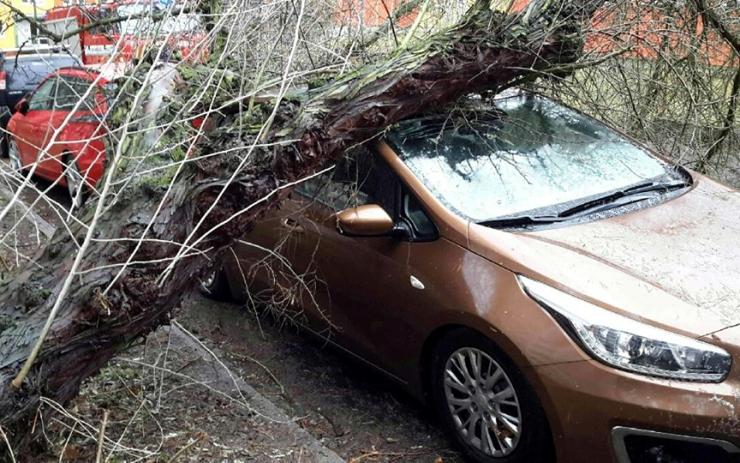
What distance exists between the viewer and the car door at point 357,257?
3.84 metres

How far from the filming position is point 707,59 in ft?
18.5

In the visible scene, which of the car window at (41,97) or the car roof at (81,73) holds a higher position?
the car roof at (81,73)

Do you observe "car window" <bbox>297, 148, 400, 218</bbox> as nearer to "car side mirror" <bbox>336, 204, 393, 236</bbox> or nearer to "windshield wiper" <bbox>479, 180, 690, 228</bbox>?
"car side mirror" <bbox>336, 204, 393, 236</bbox>

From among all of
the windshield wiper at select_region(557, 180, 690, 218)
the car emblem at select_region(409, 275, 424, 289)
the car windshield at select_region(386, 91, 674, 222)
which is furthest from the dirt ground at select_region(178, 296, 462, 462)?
the windshield wiper at select_region(557, 180, 690, 218)

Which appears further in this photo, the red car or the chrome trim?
the red car

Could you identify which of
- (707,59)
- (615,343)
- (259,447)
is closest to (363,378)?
(259,447)

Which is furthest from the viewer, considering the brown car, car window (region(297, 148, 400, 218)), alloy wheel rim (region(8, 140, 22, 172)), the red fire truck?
alloy wheel rim (region(8, 140, 22, 172))

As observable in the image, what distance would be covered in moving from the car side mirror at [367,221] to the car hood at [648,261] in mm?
470

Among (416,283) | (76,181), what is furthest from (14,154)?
(416,283)

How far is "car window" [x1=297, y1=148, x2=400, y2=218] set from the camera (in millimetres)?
3949

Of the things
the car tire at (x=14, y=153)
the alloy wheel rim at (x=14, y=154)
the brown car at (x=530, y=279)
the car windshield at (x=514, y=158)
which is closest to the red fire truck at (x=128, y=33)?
the brown car at (x=530, y=279)

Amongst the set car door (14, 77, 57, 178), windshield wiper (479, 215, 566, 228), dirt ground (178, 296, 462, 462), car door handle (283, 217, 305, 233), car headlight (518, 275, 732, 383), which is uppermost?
windshield wiper (479, 215, 566, 228)

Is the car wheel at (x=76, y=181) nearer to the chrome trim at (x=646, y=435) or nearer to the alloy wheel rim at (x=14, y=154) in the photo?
the chrome trim at (x=646, y=435)

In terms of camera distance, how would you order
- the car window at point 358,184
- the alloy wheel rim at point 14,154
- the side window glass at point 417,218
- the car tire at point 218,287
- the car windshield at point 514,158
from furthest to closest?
the alloy wheel rim at point 14,154 → the car tire at point 218,287 → the car window at point 358,184 → the car windshield at point 514,158 → the side window glass at point 417,218
